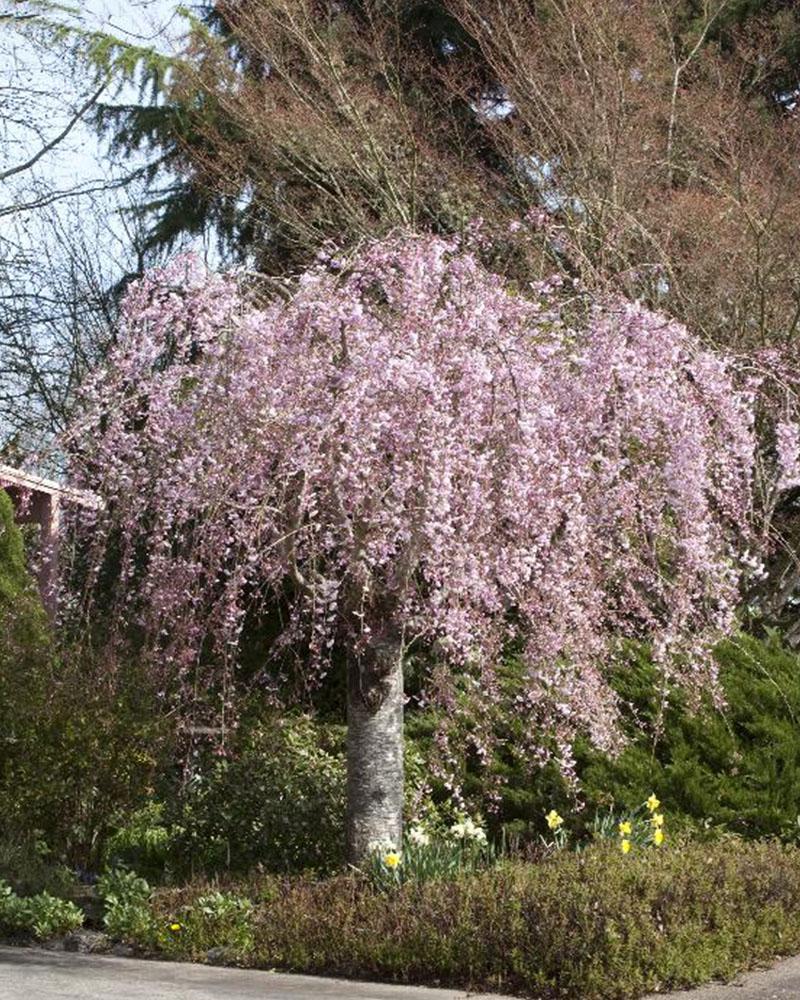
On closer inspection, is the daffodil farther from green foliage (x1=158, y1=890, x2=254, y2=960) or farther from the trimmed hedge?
green foliage (x1=158, y1=890, x2=254, y2=960)

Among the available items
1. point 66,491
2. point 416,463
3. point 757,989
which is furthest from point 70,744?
point 757,989

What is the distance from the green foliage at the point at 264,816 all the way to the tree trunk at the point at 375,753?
558mm

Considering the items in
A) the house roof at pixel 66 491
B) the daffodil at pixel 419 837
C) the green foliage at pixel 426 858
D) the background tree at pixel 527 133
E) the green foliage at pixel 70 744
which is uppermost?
the background tree at pixel 527 133

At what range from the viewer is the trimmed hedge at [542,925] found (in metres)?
6.12

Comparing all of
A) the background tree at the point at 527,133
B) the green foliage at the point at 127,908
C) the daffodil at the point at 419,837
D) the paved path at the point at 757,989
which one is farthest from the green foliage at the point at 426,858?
the background tree at the point at 527,133

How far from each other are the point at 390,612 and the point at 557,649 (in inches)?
34.9

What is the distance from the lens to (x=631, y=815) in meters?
8.28

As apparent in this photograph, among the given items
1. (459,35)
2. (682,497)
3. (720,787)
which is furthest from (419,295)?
(459,35)

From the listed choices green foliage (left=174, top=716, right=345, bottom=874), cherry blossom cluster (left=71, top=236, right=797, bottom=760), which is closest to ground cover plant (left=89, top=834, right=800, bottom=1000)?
green foliage (left=174, top=716, right=345, bottom=874)

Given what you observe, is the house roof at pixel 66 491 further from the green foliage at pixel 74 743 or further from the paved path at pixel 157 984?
the paved path at pixel 157 984

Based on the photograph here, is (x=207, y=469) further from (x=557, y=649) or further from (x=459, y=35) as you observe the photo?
(x=459, y=35)

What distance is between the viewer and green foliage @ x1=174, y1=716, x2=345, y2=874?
8.18 m

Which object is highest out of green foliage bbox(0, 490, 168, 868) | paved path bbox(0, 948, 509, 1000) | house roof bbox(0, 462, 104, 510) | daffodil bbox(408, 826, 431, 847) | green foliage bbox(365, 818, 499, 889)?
house roof bbox(0, 462, 104, 510)

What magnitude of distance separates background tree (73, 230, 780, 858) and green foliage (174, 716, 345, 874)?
61cm
